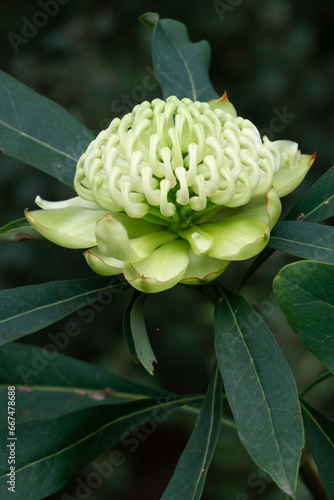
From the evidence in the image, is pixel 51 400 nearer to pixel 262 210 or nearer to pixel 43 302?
pixel 43 302

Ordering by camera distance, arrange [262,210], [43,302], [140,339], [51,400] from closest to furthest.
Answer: [140,339]
[262,210]
[43,302]
[51,400]

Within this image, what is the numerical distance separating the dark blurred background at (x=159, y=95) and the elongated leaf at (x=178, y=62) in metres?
1.63

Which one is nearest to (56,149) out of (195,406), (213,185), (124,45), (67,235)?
(67,235)

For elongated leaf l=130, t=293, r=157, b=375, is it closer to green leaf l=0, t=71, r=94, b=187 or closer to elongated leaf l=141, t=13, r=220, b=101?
green leaf l=0, t=71, r=94, b=187

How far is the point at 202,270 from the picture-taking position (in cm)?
132

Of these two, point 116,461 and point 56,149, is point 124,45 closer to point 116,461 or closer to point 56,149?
point 56,149

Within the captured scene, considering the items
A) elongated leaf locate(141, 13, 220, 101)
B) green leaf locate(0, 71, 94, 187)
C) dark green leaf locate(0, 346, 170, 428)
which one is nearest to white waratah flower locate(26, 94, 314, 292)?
green leaf locate(0, 71, 94, 187)

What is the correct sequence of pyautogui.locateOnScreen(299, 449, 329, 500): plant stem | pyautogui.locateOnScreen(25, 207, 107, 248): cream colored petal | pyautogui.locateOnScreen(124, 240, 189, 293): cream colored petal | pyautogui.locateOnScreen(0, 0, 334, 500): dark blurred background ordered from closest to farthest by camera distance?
1. pyautogui.locateOnScreen(124, 240, 189, 293): cream colored petal
2. pyautogui.locateOnScreen(25, 207, 107, 248): cream colored petal
3. pyautogui.locateOnScreen(299, 449, 329, 500): plant stem
4. pyautogui.locateOnScreen(0, 0, 334, 500): dark blurred background

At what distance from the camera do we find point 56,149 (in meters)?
1.74

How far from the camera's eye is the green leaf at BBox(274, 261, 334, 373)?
1156 mm

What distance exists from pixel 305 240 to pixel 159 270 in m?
0.35

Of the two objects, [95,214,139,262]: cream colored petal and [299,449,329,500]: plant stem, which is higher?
[95,214,139,262]: cream colored petal

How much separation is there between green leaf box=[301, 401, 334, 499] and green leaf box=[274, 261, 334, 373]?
39 cm

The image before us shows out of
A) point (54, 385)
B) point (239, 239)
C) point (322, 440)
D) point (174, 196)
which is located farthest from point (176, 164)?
point (54, 385)
